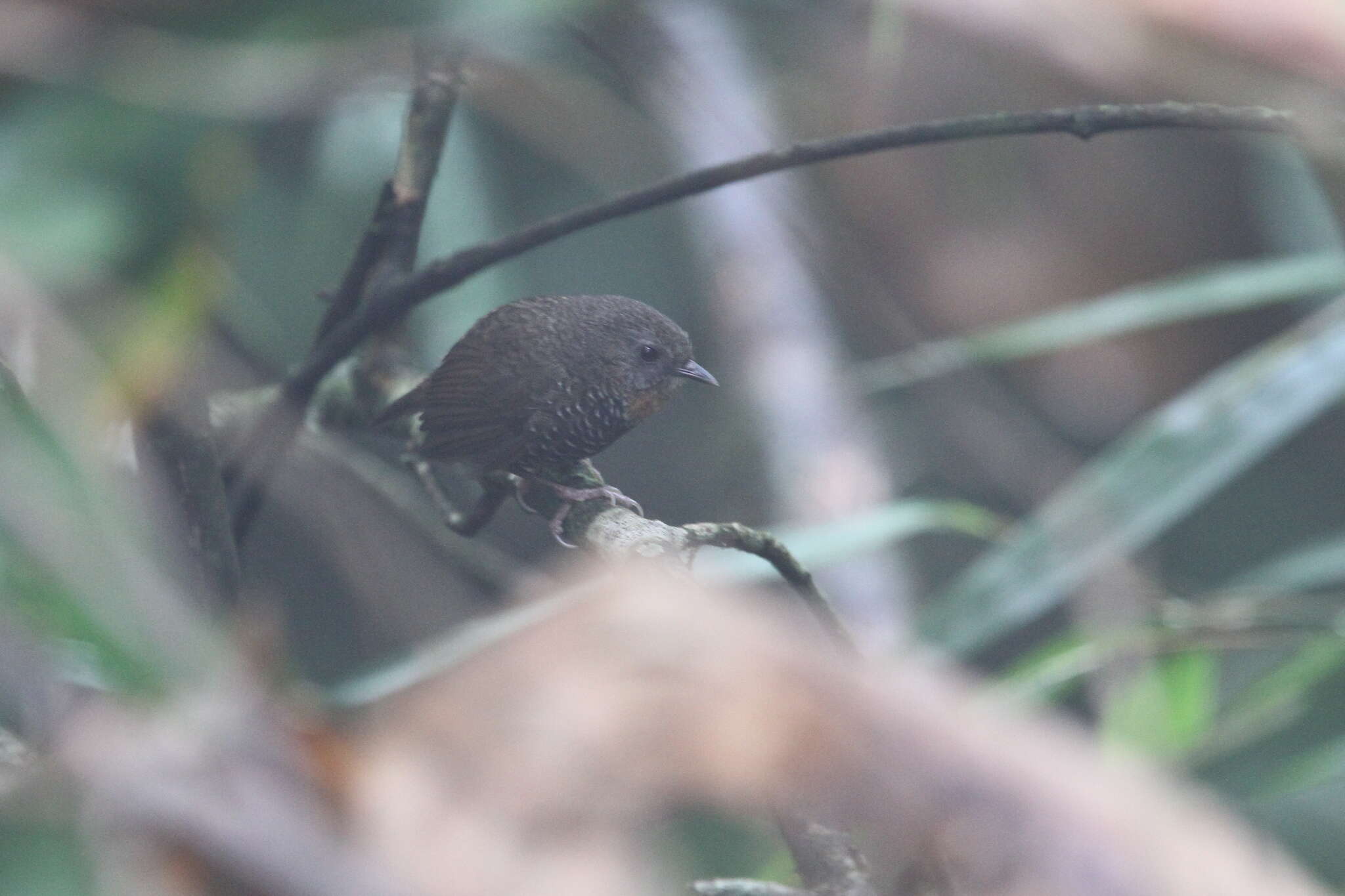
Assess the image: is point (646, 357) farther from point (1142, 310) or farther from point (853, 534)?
point (1142, 310)

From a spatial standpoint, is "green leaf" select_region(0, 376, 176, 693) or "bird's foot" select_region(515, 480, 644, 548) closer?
"green leaf" select_region(0, 376, 176, 693)

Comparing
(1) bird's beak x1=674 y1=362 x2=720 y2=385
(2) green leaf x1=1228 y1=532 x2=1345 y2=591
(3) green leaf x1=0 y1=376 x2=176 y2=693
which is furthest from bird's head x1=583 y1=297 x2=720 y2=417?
(2) green leaf x1=1228 y1=532 x2=1345 y2=591

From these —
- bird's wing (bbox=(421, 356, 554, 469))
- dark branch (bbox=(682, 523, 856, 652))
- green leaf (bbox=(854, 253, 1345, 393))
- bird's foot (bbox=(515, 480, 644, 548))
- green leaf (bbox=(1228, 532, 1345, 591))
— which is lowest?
dark branch (bbox=(682, 523, 856, 652))

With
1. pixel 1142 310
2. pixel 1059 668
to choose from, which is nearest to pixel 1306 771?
pixel 1059 668

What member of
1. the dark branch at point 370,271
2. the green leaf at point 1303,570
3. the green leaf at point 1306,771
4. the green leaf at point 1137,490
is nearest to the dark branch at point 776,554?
the dark branch at point 370,271

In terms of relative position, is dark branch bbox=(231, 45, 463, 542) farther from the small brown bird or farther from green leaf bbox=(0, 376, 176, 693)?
green leaf bbox=(0, 376, 176, 693)

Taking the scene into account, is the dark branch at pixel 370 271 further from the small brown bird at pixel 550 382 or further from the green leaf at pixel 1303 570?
the green leaf at pixel 1303 570
